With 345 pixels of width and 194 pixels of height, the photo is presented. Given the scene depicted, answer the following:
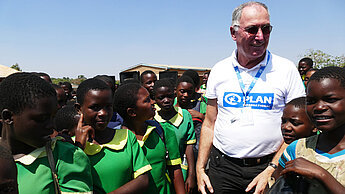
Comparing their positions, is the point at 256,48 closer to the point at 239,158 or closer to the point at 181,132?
the point at 239,158

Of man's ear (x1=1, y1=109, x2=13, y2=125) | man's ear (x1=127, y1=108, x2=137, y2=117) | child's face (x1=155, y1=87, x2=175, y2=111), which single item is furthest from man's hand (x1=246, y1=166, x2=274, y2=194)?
man's ear (x1=1, y1=109, x2=13, y2=125)

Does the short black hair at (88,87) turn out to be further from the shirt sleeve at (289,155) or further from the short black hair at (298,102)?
the short black hair at (298,102)

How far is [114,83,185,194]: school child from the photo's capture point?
7.55 feet

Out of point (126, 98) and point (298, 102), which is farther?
point (126, 98)

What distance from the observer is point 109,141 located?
1.99 meters

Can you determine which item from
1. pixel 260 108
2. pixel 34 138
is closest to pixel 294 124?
pixel 260 108

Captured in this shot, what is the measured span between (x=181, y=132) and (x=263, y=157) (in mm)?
1184

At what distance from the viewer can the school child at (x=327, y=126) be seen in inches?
54.9

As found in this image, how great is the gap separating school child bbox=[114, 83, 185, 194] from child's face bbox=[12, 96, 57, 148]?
95 centimetres

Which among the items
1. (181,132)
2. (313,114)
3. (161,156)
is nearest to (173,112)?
(181,132)

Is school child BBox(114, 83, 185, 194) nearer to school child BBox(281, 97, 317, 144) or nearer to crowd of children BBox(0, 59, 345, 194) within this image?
crowd of children BBox(0, 59, 345, 194)

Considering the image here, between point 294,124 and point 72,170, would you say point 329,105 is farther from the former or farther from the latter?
point 72,170

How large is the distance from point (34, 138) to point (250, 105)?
1715 mm

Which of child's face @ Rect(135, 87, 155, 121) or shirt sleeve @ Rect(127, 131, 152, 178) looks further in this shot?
child's face @ Rect(135, 87, 155, 121)
